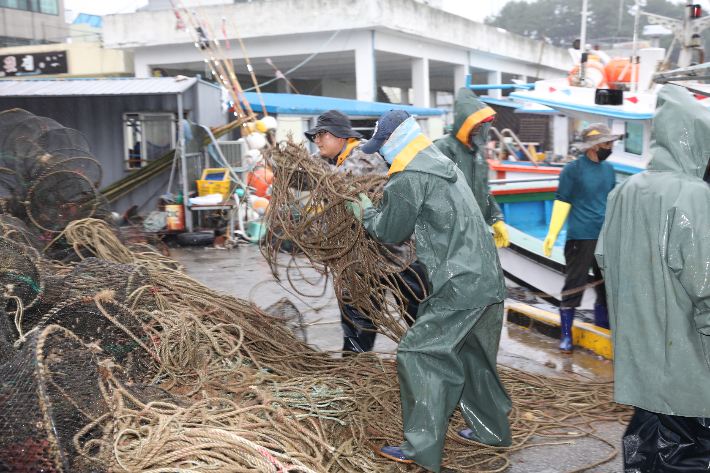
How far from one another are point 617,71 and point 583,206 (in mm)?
7091

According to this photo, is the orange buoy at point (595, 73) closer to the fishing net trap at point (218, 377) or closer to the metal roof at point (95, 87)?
the metal roof at point (95, 87)

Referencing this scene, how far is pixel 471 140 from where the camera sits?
486cm

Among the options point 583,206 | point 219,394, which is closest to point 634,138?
point 583,206

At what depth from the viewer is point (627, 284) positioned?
2.82m

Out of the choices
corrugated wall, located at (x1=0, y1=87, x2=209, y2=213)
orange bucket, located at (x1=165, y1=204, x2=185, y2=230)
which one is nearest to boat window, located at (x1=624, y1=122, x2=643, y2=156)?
orange bucket, located at (x1=165, y1=204, x2=185, y2=230)

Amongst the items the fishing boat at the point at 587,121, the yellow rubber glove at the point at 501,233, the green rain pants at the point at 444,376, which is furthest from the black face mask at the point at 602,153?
the green rain pants at the point at 444,376

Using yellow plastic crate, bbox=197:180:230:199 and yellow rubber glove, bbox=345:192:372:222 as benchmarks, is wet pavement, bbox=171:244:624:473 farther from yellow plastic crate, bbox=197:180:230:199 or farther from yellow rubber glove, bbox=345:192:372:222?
yellow plastic crate, bbox=197:180:230:199

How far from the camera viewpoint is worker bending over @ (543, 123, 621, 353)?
209 inches

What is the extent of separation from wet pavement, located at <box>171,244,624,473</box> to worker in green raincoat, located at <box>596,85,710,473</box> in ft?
1.87

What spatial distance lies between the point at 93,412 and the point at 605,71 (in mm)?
10945

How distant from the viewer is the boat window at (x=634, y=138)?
355 inches

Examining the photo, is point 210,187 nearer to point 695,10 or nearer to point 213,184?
point 213,184

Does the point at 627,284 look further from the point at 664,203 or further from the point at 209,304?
the point at 209,304

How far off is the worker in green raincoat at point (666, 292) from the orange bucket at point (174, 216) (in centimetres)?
880
